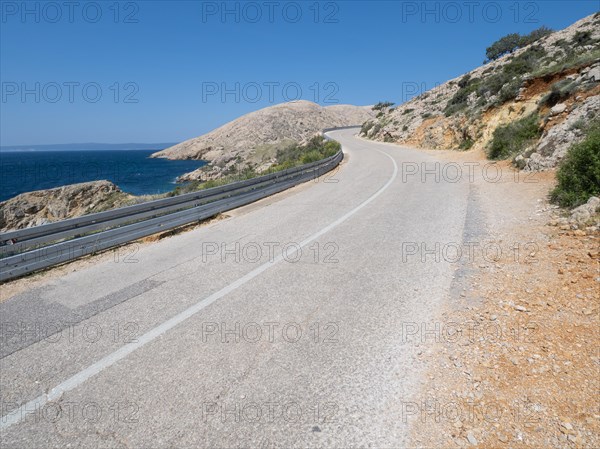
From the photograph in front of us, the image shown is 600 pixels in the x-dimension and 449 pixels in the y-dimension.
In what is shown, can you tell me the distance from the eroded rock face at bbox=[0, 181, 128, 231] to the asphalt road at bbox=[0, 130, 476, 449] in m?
18.3

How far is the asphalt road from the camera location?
2680 millimetres

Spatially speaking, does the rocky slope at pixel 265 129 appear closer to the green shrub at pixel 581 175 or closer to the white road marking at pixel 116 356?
the green shrub at pixel 581 175

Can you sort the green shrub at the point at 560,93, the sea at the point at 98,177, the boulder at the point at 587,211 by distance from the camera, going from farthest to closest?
the sea at the point at 98,177 → the green shrub at the point at 560,93 → the boulder at the point at 587,211

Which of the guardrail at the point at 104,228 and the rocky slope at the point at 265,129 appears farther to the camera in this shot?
the rocky slope at the point at 265,129

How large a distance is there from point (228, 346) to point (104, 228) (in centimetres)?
529

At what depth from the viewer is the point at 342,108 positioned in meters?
136

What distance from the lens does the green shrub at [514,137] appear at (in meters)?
15.9

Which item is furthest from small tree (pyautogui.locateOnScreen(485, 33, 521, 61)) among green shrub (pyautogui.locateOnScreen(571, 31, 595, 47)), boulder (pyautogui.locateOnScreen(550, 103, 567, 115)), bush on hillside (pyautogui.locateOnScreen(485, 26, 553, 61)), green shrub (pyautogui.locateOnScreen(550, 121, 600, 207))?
green shrub (pyautogui.locateOnScreen(550, 121, 600, 207))

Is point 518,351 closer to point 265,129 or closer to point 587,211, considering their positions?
point 587,211

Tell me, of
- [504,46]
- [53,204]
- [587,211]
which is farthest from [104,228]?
[504,46]

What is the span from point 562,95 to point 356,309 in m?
17.3

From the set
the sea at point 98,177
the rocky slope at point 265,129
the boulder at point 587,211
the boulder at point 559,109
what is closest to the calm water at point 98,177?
the sea at point 98,177

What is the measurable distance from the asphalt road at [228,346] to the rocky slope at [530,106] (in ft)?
28.9

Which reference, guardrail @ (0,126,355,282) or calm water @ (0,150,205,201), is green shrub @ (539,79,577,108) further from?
calm water @ (0,150,205,201)
